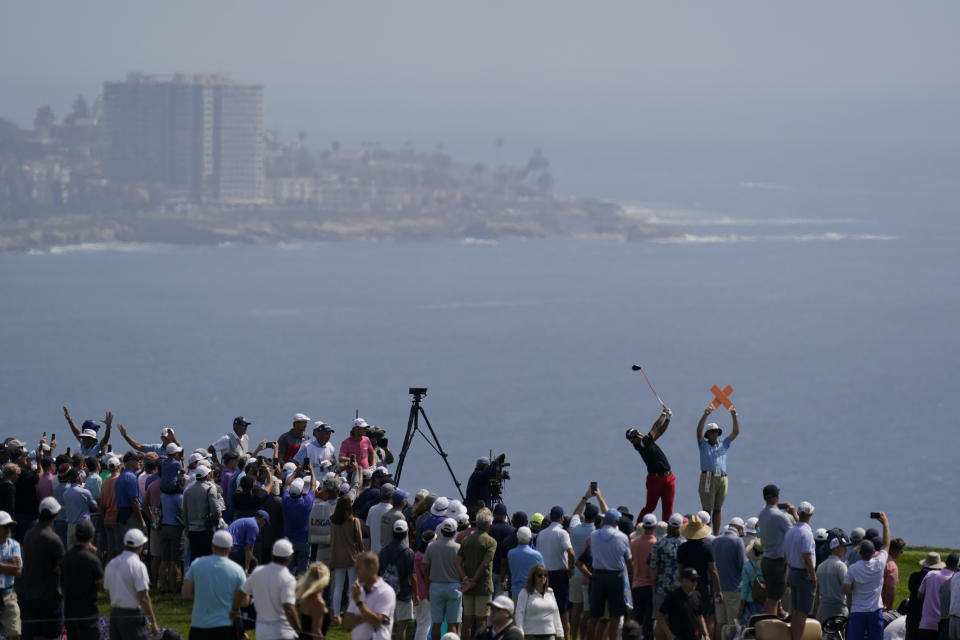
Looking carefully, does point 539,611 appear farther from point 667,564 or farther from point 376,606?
point 376,606

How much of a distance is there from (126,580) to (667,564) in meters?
5.64

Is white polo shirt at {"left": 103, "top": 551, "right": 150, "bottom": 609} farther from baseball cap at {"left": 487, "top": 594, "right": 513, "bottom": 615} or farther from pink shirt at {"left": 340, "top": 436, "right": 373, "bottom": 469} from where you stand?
pink shirt at {"left": 340, "top": 436, "right": 373, "bottom": 469}

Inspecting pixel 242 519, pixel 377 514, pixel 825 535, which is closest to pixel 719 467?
pixel 825 535

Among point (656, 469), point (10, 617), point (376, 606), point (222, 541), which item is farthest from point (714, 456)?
point (10, 617)

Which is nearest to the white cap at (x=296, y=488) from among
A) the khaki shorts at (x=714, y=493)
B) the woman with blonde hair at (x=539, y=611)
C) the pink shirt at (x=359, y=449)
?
the pink shirt at (x=359, y=449)

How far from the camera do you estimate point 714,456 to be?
20.8 meters

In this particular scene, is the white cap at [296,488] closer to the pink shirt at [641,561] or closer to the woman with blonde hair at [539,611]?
the woman with blonde hair at [539,611]

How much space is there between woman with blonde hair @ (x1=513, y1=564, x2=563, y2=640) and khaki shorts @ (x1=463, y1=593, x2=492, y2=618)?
4.16ft

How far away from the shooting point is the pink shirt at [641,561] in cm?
1712

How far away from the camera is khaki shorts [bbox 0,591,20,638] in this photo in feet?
49.8

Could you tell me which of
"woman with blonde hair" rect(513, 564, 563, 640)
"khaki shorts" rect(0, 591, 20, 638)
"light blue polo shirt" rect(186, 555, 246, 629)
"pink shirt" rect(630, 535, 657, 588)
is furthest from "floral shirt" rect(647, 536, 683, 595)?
"khaki shorts" rect(0, 591, 20, 638)

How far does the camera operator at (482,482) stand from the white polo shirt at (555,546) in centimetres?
231

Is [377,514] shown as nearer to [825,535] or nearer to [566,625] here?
[566,625]

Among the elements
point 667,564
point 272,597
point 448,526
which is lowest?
point 667,564
